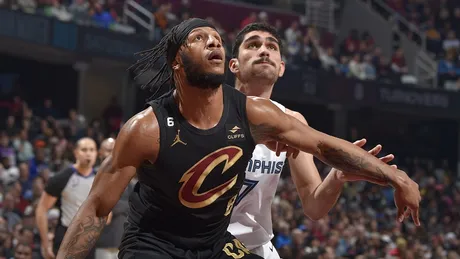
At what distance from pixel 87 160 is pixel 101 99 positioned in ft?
40.6

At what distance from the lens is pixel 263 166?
598 centimetres

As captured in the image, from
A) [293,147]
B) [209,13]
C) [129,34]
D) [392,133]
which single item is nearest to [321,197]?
[293,147]

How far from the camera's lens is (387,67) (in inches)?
1004

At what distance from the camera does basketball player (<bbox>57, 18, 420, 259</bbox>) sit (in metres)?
4.67

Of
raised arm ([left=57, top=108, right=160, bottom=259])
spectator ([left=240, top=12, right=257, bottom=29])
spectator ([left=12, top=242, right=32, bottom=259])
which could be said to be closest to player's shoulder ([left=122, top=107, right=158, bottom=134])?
raised arm ([left=57, top=108, right=160, bottom=259])

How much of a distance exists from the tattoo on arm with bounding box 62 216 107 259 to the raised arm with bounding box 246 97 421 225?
3.33ft

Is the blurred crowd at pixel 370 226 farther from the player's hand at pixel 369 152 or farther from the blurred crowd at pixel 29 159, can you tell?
the player's hand at pixel 369 152

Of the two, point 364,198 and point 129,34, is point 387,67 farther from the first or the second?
point 129,34

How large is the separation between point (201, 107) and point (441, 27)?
25180 millimetres

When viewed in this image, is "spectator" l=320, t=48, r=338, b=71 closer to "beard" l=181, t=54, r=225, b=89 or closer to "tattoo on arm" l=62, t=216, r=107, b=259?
"beard" l=181, t=54, r=225, b=89

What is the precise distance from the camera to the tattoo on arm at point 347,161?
485 cm

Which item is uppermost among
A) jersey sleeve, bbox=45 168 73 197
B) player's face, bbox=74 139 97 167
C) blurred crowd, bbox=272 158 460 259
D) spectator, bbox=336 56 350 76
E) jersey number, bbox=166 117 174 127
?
spectator, bbox=336 56 350 76

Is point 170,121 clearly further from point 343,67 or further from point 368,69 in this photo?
point 368,69

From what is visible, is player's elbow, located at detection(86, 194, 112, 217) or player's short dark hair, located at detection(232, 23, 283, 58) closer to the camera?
player's elbow, located at detection(86, 194, 112, 217)
